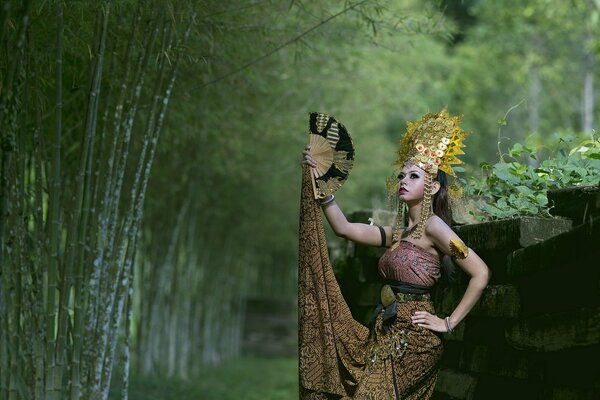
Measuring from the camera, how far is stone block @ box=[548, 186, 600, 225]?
4.33 meters

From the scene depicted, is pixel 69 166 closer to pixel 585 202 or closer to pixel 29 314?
pixel 29 314


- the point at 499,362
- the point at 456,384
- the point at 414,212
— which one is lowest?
the point at 456,384

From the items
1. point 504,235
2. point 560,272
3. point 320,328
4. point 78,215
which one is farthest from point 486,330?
point 78,215

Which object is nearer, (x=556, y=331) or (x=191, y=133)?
(x=556, y=331)

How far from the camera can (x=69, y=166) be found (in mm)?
7176

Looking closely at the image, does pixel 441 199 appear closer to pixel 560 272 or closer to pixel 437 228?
pixel 437 228

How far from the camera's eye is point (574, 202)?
4.59 metres

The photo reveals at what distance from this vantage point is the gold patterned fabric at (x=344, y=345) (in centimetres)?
435

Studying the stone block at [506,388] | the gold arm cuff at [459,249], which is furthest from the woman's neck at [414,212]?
the stone block at [506,388]

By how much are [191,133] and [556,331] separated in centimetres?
500

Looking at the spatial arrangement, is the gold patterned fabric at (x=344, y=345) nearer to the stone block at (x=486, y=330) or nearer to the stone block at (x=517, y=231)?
the stone block at (x=486, y=330)

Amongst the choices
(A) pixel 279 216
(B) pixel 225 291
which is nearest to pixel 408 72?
(A) pixel 279 216

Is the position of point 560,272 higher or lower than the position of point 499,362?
higher

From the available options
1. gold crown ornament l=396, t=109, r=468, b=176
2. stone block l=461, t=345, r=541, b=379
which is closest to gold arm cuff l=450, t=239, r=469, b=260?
gold crown ornament l=396, t=109, r=468, b=176
